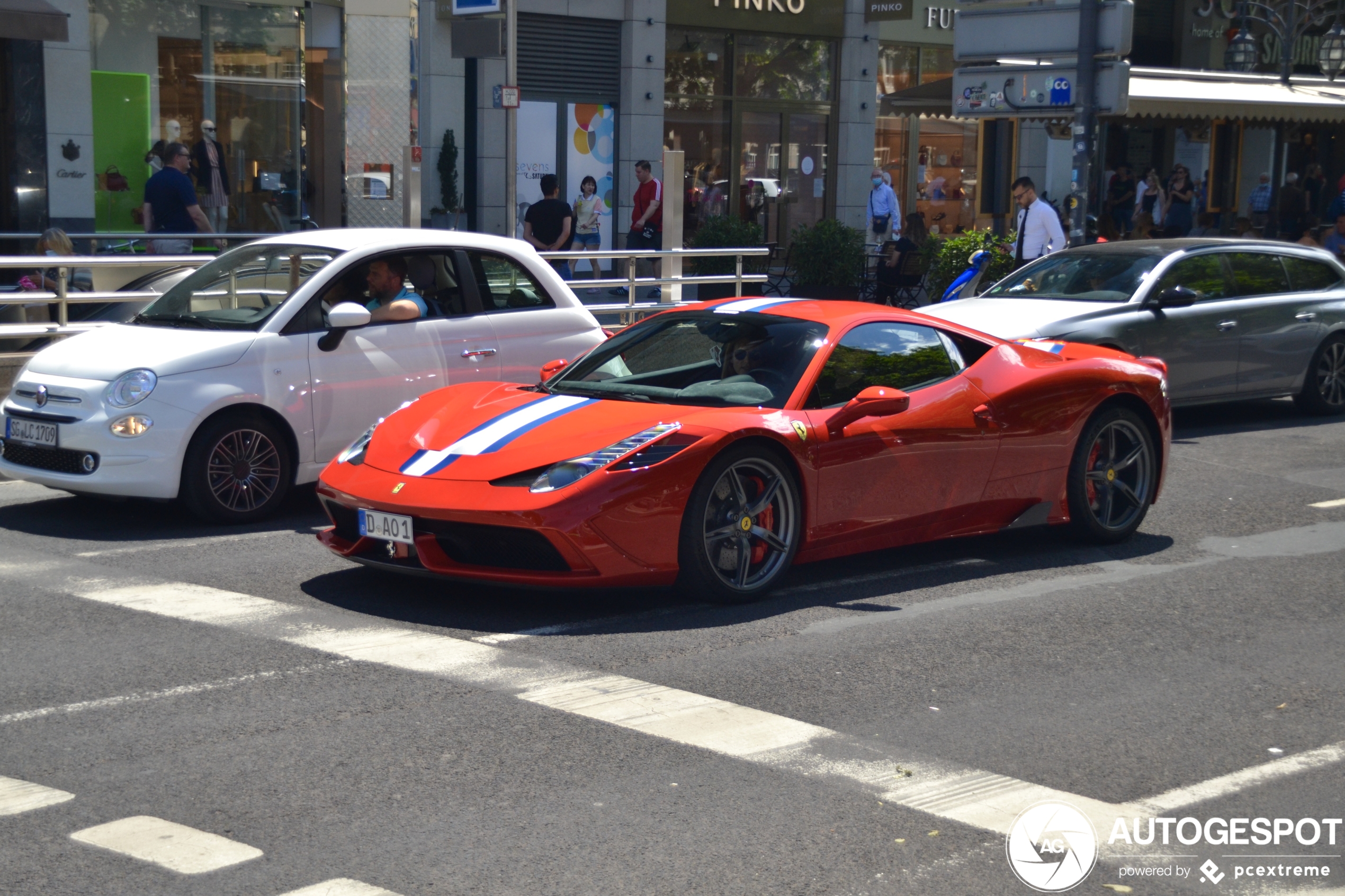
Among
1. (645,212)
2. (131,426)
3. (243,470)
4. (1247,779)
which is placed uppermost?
(645,212)

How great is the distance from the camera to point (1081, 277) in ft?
43.7

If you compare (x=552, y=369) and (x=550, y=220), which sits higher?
(x=550, y=220)

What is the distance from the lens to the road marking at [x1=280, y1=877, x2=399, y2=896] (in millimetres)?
4031

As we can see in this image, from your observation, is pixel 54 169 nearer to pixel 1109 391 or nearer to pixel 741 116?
pixel 741 116

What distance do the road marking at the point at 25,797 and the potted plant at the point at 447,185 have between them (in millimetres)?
20045

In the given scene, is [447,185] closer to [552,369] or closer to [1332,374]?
[1332,374]

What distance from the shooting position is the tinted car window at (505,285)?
33.2ft

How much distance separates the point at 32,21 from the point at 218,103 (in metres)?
3.62

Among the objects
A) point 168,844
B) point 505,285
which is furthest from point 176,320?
point 168,844

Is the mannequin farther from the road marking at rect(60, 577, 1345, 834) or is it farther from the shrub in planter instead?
the road marking at rect(60, 577, 1345, 834)

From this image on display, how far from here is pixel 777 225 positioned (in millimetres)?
29203

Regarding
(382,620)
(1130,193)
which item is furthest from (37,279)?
(1130,193)

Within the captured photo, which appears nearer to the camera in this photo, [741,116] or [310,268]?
[310,268]

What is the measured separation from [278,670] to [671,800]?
6.46 ft
